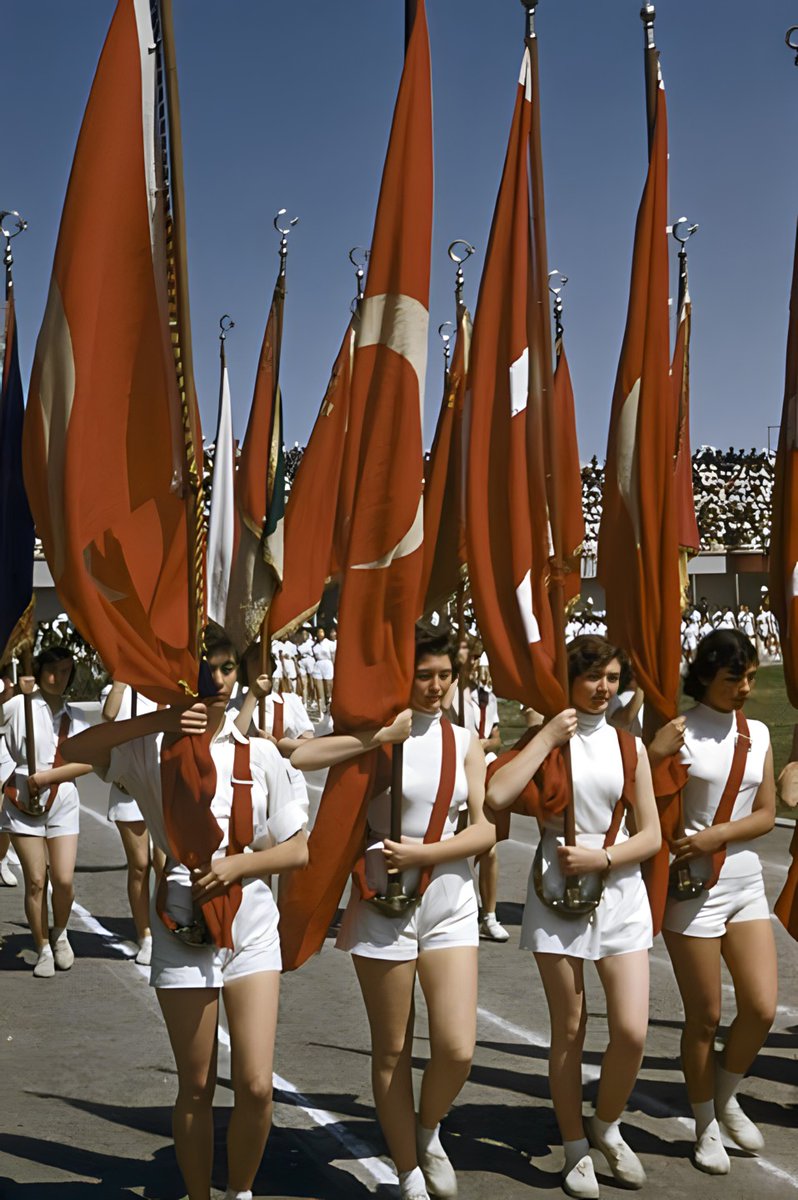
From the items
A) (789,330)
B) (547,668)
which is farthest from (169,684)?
(789,330)

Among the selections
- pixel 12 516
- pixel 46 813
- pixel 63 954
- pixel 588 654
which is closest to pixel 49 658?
pixel 46 813

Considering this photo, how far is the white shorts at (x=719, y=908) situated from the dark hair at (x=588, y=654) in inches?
39.2

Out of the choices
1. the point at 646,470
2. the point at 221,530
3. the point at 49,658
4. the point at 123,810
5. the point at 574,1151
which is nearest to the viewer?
the point at 574,1151

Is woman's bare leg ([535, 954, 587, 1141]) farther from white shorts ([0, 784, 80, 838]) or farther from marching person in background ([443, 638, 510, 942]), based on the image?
white shorts ([0, 784, 80, 838])

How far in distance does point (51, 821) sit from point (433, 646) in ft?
15.2

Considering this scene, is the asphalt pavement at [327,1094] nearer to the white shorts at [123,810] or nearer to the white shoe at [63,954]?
the white shoe at [63,954]

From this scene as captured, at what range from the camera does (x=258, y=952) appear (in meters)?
5.30

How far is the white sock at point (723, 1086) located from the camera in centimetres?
641

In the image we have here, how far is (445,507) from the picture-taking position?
996 centimetres

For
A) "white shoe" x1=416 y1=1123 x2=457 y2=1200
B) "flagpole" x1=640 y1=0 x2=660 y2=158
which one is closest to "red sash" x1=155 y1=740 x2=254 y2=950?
"white shoe" x1=416 y1=1123 x2=457 y2=1200

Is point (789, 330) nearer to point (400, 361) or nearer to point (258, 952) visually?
point (400, 361)

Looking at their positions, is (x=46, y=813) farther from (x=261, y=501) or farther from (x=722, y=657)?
(x=722, y=657)

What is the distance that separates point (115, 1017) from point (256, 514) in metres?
4.35

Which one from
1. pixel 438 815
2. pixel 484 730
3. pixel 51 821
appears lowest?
pixel 51 821
